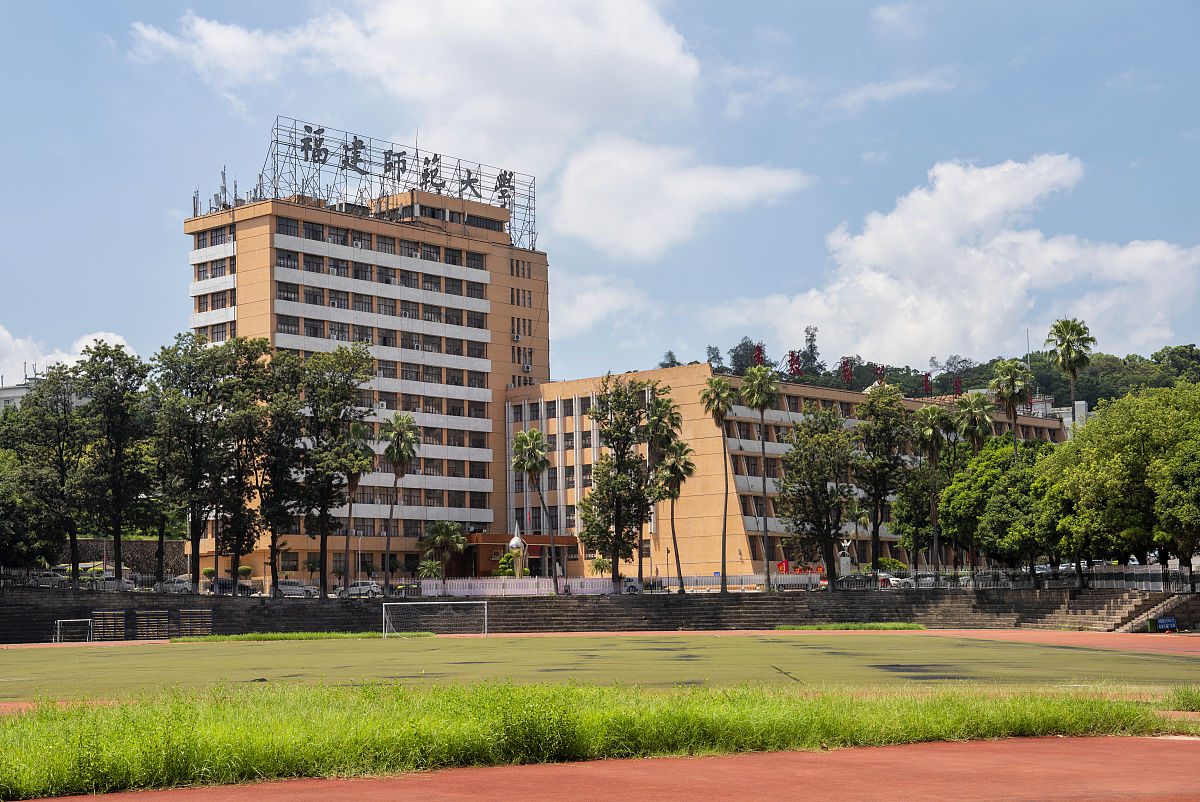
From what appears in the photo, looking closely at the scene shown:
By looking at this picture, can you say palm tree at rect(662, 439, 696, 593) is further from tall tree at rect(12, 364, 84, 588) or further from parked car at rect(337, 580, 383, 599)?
tall tree at rect(12, 364, 84, 588)

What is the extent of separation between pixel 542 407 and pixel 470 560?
18.0 m

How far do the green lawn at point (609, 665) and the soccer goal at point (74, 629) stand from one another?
14.2 metres

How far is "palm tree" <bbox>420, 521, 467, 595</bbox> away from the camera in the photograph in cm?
10981

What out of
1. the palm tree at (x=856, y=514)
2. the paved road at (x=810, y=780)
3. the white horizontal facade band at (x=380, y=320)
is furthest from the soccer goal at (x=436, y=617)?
the paved road at (x=810, y=780)

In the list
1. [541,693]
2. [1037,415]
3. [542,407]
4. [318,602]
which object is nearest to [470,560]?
[542,407]

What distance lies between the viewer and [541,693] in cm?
1722

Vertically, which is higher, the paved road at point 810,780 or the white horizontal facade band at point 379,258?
the white horizontal facade band at point 379,258

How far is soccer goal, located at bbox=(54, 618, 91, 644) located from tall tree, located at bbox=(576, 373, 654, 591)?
118ft

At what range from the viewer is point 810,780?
13984 mm

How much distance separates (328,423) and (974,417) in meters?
50.2

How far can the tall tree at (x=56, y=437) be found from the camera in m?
80.2

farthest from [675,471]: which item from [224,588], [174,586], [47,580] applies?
[47,580]

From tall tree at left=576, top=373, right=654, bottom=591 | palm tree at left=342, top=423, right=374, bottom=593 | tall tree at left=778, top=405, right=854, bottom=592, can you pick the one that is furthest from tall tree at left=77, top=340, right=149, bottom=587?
tall tree at left=778, top=405, right=854, bottom=592

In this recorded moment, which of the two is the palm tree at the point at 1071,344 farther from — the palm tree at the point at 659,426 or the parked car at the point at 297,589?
the parked car at the point at 297,589
